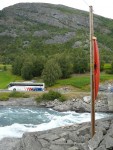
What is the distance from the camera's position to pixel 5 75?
3809 inches

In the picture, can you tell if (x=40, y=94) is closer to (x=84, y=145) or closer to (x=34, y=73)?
(x=34, y=73)

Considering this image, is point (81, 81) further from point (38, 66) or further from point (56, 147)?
point (56, 147)

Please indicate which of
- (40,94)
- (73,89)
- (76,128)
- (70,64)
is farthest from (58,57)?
(76,128)

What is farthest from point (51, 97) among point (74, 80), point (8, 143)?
point (8, 143)

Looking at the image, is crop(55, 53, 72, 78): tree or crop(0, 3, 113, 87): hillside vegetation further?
crop(55, 53, 72, 78): tree

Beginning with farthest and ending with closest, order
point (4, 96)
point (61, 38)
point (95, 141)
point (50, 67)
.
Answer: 1. point (61, 38)
2. point (50, 67)
3. point (4, 96)
4. point (95, 141)

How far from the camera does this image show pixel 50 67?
80.1 m

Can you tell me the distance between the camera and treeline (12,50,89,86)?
80.2 metres

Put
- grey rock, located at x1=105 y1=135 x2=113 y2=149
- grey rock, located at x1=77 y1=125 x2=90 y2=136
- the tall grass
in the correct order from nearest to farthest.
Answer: grey rock, located at x1=105 y1=135 x2=113 y2=149 < grey rock, located at x1=77 y1=125 x2=90 y2=136 < the tall grass

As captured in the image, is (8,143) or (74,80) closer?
(8,143)

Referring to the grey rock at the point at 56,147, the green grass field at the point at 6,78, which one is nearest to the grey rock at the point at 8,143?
the grey rock at the point at 56,147

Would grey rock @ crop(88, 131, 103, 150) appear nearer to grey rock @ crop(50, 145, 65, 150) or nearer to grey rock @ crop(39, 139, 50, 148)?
grey rock @ crop(50, 145, 65, 150)

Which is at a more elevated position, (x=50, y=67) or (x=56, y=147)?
(x=56, y=147)

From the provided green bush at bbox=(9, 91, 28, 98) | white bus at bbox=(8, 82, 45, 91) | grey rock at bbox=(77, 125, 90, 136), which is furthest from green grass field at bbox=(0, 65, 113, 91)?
grey rock at bbox=(77, 125, 90, 136)
